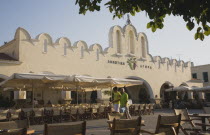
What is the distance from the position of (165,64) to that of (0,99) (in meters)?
17.6

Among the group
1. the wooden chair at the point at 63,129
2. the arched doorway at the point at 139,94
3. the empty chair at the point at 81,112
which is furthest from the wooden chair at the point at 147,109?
the wooden chair at the point at 63,129

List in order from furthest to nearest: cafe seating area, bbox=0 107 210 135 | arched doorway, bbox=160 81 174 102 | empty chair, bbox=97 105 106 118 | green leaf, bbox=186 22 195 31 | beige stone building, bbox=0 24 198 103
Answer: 1. arched doorway, bbox=160 81 174 102
2. beige stone building, bbox=0 24 198 103
3. empty chair, bbox=97 105 106 118
4. cafe seating area, bbox=0 107 210 135
5. green leaf, bbox=186 22 195 31

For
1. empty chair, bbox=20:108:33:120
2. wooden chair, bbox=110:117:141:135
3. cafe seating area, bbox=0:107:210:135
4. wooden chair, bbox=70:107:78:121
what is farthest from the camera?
wooden chair, bbox=70:107:78:121

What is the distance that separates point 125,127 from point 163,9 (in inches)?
86.2

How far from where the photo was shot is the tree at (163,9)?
348cm

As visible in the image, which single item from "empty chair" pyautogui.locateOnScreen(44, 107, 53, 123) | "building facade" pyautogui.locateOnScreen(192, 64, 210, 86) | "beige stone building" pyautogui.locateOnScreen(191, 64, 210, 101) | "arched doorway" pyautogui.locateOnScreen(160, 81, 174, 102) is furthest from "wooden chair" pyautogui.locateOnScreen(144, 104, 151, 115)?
"building facade" pyautogui.locateOnScreen(192, 64, 210, 86)

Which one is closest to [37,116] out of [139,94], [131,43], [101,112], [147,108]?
[101,112]

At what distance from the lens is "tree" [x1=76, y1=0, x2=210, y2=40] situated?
11.4ft

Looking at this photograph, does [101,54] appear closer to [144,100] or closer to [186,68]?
[144,100]

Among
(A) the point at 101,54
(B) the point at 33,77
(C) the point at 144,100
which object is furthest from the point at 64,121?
(C) the point at 144,100

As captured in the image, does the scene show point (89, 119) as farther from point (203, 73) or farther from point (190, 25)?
point (203, 73)

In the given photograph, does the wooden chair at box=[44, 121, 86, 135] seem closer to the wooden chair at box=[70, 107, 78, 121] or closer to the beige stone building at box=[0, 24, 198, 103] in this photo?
the wooden chair at box=[70, 107, 78, 121]

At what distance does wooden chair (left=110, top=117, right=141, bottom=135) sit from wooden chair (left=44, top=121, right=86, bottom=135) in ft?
2.49

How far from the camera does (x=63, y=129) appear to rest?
398 centimetres
